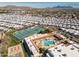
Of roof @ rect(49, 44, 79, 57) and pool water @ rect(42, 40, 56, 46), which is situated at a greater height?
pool water @ rect(42, 40, 56, 46)

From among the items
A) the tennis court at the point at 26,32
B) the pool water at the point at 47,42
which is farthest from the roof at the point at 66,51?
the tennis court at the point at 26,32

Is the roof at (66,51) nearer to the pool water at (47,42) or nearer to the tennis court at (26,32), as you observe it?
the pool water at (47,42)

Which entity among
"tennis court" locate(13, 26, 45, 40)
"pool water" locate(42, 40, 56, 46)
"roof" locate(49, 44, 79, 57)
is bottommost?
"roof" locate(49, 44, 79, 57)

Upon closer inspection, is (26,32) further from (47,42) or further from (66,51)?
(66,51)

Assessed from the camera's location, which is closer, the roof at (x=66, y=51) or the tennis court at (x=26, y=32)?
the roof at (x=66, y=51)

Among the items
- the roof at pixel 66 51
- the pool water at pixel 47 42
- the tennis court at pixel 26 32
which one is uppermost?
the tennis court at pixel 26 32

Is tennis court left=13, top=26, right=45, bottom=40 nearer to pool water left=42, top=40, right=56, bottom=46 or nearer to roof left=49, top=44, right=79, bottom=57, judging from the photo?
pool water left=42, top=40, right=56, bottom=46

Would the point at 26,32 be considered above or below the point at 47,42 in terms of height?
above

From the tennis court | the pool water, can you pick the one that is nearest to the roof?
the pool water

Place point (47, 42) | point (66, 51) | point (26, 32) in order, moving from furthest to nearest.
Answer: point (26, 32) → point (47, 42) → point (66, 51)

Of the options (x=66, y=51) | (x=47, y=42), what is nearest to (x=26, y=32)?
(x=47, y=42)

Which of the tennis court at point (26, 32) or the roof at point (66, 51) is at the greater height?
the tennis court at point (26, 32)

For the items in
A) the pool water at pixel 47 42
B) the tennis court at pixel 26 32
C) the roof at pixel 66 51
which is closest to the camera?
the roof at pixel 66 51
